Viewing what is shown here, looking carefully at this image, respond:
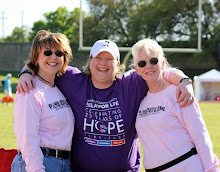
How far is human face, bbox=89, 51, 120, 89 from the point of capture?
10.7 ft

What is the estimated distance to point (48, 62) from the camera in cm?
316

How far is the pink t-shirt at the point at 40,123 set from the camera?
2816mm

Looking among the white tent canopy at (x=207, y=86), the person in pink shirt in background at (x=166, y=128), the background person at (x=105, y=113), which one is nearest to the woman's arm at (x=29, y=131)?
the background person at (x=105, y=113)

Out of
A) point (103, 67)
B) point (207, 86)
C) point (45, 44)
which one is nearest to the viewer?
point (45, 44)

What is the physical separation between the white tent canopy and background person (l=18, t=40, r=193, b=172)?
19.2m

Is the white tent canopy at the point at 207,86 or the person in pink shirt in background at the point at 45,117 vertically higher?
the person in pink shirt in background at the point at 45,117

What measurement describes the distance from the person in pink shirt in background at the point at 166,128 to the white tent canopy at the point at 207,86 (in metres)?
19.4

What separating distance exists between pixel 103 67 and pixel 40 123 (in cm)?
81

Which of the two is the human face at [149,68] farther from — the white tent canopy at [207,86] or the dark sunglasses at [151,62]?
the white tent canopy at [207,86]

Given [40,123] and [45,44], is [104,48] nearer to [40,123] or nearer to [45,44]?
[45,44]

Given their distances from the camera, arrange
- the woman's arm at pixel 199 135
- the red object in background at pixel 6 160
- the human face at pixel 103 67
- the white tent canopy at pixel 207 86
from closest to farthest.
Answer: the woman's arm at pixel 199 135 → the human face at pixel 103 67 → the red object in background at pixel 6 160 → the white tent canopy at pixel 207 86

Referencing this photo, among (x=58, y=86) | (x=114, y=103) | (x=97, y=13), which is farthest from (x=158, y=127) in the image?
(x=97, y=13)

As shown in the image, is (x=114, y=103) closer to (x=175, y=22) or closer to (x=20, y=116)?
(x=20, y=116)

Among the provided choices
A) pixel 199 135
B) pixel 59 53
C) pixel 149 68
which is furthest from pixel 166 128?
pixel 59 53
